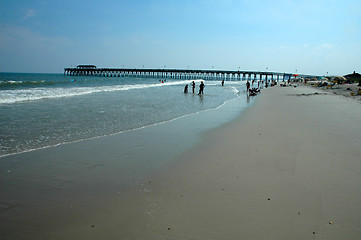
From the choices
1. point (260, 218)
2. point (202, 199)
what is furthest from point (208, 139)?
point (260, 218)

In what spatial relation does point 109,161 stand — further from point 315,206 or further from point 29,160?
point 315,206

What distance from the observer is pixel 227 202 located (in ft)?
12.1

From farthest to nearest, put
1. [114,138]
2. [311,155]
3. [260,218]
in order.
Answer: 1. [114,138]
2. [311,155]
3. [260,218]

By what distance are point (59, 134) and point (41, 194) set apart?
4.43 metres

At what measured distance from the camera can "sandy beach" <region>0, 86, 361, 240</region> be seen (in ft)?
9.77

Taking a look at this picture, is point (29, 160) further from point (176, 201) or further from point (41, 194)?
point (176, 201)

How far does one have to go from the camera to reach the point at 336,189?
4086 millimetres

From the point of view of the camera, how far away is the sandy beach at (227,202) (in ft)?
9.77

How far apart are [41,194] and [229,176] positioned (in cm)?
332

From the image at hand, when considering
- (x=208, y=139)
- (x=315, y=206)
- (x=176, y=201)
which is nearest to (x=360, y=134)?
(x=208, y=139)

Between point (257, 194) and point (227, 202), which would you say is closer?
point (227, 202)

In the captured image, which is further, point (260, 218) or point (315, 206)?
point (315, 206)

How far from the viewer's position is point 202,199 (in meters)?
3.75

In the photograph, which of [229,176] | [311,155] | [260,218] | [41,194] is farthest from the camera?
[311,155]
